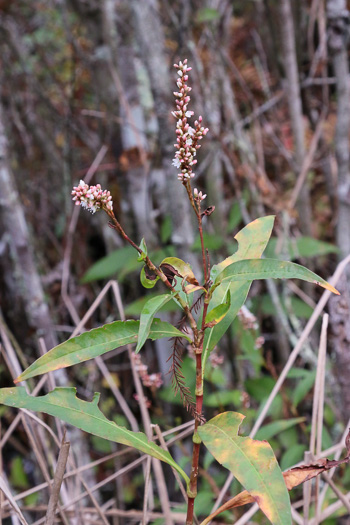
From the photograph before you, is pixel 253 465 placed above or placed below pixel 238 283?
below

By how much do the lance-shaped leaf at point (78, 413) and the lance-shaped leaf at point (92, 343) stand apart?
0.10ft

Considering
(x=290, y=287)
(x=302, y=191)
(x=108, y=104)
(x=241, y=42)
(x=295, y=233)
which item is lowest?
(x=290, y=287)

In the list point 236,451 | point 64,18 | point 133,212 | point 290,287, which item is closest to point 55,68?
point 64,18

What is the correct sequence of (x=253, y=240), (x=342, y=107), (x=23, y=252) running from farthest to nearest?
(x=23, y=252) → (x=342, y=107) → (x=253, y=240)

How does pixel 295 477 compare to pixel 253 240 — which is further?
pixel 253 240

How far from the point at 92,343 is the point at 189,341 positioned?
5.6 inches

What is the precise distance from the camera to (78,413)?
0.75 metres

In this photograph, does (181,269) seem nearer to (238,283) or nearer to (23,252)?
(238,283)

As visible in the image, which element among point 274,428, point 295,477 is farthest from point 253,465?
point 274,428

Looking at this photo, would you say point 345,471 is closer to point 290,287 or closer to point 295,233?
point 290,287

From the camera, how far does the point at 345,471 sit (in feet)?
5.00

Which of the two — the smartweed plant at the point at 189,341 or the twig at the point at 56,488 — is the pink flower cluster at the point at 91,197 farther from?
the twig at the point at 56,488

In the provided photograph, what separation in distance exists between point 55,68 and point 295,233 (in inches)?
112

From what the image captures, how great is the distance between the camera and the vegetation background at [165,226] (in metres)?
1.65
